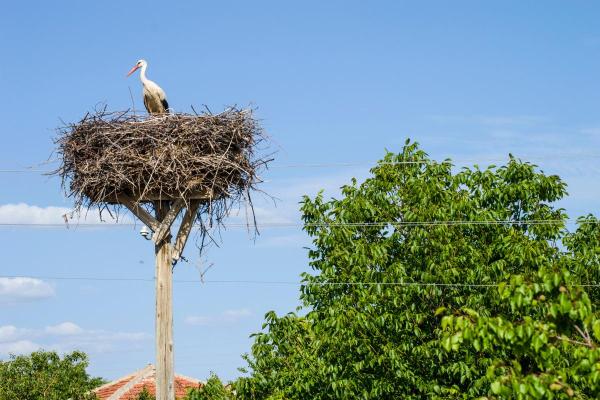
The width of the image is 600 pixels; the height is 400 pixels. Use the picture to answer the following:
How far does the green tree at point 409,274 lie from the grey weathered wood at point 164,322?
3380 millimetres

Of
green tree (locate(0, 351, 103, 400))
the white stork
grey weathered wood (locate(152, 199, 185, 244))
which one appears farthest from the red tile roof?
grey weathered wood (locate(152, 199, 185, 244))

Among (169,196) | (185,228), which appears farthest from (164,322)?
(169,196)

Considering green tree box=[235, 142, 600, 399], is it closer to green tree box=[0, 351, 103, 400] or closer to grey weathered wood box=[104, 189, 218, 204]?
grey weathered wood box=[104, 189, 218, 204]

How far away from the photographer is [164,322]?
12.7 m

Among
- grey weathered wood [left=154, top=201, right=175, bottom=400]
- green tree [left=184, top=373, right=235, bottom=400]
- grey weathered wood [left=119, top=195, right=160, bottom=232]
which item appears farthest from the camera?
green tree [left=184, top=373, right=235, bottom=400]

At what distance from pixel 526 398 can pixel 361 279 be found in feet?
27.0

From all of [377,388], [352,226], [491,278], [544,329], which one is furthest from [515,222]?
[544,329]

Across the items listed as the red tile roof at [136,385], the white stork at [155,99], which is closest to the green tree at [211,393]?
the white stork at [155,99]

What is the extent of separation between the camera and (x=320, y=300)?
17141mm

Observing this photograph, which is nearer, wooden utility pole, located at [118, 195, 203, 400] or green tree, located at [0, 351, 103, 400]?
wooden utility pole, located at [118, 195, 203, 400]

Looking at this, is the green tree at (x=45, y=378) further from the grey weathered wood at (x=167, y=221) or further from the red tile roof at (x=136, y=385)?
the grey weathered wood at (x=167, y=221)

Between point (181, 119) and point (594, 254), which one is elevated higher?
point (181, 119)

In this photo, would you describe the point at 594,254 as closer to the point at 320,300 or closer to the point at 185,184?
the point at 320,300

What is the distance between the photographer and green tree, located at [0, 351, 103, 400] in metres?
29.4
